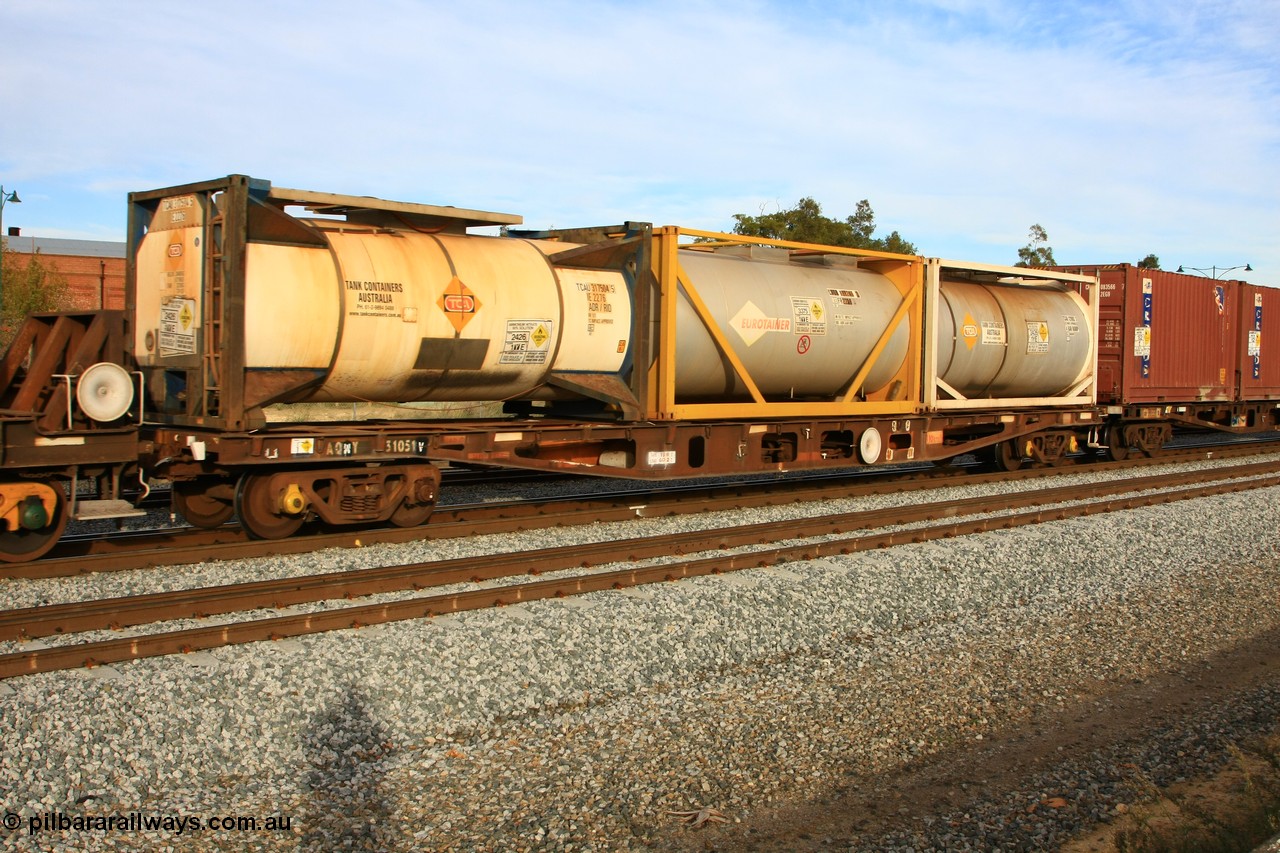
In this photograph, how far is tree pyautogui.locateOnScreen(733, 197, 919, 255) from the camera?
162ft

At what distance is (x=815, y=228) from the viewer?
2039 inches

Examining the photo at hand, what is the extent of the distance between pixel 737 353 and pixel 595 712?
7379 mm

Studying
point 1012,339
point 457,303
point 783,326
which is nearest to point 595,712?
point 457,303

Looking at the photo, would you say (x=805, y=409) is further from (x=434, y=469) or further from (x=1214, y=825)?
(x=1214, y=825)

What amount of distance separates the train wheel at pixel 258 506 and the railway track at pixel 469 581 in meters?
1.68

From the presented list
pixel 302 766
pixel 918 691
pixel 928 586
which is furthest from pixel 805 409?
pixel 302 766

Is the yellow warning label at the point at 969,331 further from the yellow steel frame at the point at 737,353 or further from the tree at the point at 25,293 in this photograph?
the tree at the point at 25,293

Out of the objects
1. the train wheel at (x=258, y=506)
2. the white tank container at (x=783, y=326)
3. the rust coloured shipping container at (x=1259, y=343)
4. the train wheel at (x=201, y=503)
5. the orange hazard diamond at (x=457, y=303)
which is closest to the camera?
the train wheel at (x=258, y=506)

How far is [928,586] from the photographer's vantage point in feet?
30.0

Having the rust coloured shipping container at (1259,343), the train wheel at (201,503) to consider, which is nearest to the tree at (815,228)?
the rust coloured shipping container at (1259,343)

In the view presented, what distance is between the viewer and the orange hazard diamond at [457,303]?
10234 mm

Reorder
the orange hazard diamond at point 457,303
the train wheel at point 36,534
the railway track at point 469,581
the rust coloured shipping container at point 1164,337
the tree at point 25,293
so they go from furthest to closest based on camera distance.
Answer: the tree at point 25,293, the rust coloured shipping container at point 1164,337, the orange hazard diamond at point 457,303, the train wheel at point 36,534, the railway track at point 469,581

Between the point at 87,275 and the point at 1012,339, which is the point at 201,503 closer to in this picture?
the point at 1012,339

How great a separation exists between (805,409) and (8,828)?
34.8ft
